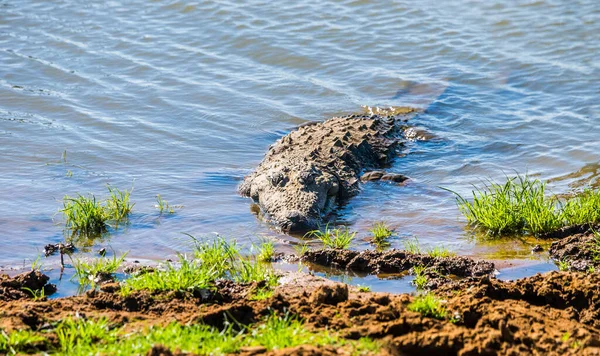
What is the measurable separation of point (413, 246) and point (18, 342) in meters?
3.51

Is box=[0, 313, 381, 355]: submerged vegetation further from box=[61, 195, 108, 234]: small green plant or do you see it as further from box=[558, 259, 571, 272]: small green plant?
box=[61, 195, 108, 234]: small green plant

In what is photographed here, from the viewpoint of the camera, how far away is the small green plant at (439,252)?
255 inches

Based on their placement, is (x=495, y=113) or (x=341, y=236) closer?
(x=341, y=236)

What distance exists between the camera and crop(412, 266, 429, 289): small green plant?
19.4ft

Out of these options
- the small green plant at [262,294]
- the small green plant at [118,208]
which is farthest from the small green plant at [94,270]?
the small green plant at [118,208]

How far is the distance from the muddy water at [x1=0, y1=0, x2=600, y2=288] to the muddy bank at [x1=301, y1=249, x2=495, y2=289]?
38 cm

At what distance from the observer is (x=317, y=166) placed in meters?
8.88

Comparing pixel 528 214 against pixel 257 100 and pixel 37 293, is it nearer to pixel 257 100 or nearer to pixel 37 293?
pixel 37 293

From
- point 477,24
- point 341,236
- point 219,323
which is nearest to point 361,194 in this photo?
point 341,236

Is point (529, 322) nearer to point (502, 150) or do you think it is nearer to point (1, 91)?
point (502, 150)

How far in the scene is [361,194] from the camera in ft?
28.8

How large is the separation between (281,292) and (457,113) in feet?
22.8

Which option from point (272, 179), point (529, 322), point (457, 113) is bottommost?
point (529, 322)

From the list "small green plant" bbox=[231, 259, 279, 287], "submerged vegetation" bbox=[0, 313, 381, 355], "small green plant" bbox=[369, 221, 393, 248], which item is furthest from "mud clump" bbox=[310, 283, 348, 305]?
"small green plant" bbox=[369, 221, 393, 248]
